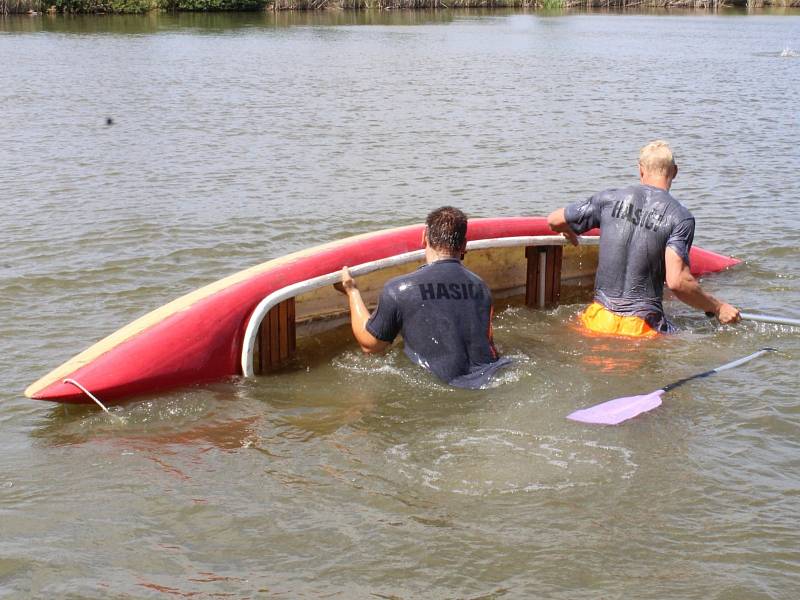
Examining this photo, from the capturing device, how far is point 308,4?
46.3 m

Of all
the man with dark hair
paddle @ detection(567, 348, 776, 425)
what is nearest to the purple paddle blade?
paddle @ detection(567, 348, 776, 425)

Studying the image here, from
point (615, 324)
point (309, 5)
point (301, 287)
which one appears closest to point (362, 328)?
point (301, 287)

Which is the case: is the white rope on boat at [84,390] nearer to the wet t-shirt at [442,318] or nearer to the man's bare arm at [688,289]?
the wet t-shirt at [442,318]

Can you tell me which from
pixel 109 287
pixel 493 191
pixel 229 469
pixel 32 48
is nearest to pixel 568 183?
pixel 493 191

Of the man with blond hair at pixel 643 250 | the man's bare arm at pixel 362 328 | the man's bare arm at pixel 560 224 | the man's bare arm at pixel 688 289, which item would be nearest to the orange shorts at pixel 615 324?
the man with blond hair at pixel 643 250

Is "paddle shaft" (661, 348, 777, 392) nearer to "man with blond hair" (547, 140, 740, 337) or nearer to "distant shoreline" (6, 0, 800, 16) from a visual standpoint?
"man with blond hair" (547, 140, 740, 337)

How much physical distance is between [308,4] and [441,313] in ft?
141

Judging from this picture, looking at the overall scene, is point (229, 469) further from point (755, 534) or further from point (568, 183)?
point (568, 183)

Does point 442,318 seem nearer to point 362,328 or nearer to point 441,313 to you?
point 441,313

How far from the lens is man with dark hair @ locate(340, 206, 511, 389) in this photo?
223 inches

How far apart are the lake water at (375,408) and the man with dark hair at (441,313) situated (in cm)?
27

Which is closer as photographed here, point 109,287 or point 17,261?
point 109,287

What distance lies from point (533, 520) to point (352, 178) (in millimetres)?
8958

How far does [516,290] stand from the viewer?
7.99 metres
